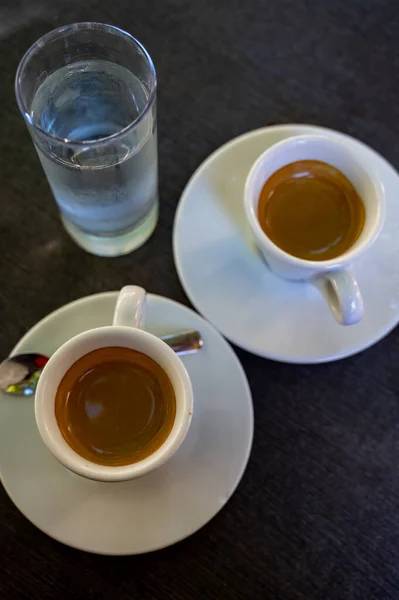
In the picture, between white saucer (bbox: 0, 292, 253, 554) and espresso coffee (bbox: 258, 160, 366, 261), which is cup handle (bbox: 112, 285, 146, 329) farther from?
espresso coffee (bbox: 258, 160, 366, 261)

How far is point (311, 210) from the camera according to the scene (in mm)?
810

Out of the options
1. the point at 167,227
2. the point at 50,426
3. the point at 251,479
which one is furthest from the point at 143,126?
the point at 251,479

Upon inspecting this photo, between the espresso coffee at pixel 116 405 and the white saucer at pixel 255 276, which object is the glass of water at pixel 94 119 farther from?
the espresso coffee at pixel 116 405

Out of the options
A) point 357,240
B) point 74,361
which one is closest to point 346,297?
point 357,240

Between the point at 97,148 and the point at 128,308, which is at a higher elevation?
the point at 97,148

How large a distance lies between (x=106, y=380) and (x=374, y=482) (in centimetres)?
38

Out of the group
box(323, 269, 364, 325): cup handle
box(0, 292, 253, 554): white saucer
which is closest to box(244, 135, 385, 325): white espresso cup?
box(323, 269, 364, 325): cup handle

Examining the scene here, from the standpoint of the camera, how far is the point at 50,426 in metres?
0.62

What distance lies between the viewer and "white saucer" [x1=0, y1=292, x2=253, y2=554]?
705 millimetres

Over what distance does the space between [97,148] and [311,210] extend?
0.98 ft

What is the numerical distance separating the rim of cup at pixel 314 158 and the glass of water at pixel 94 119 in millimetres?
130

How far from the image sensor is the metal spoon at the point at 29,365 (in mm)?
726

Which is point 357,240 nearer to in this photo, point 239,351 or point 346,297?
point 346,297

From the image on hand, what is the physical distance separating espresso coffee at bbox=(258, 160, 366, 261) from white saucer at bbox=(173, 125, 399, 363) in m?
0.04
